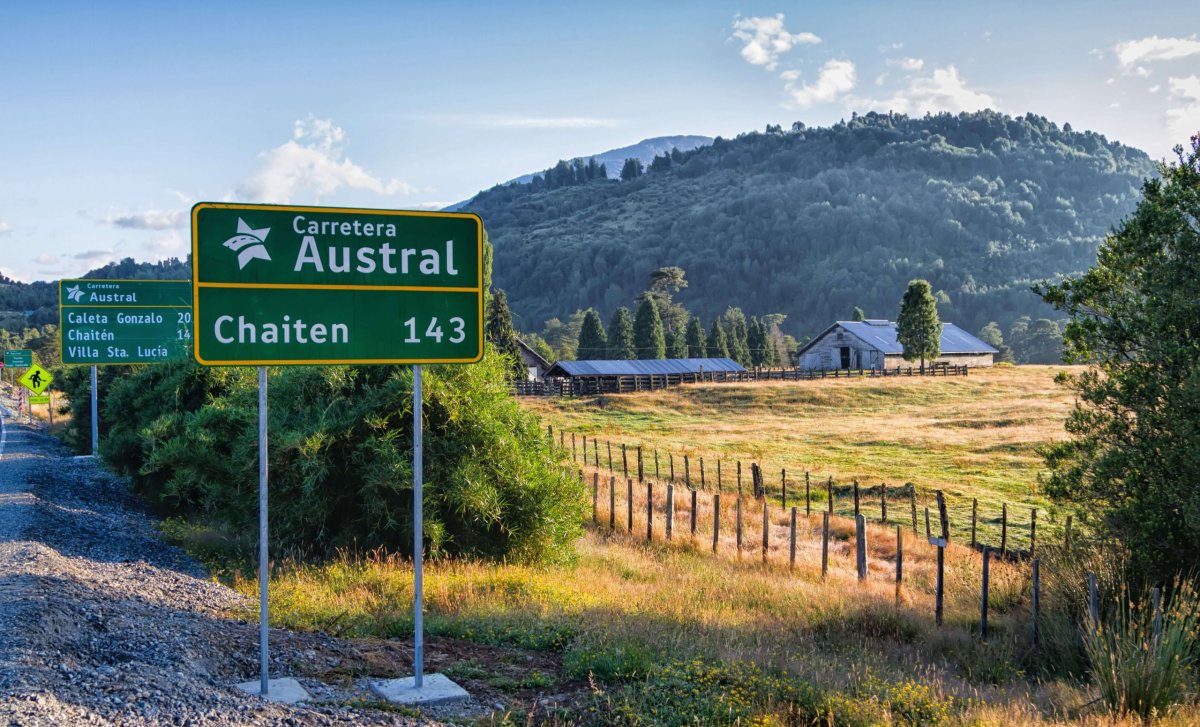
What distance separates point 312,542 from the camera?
13672mm

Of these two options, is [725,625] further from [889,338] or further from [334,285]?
[889,338]

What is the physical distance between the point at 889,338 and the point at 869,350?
13.4ft

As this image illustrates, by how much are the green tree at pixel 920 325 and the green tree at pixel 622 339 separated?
28.1 metres

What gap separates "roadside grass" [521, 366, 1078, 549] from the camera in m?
27.6

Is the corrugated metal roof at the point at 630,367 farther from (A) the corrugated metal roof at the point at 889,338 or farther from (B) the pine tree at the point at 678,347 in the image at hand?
(B) the pine tree at the point at 678,347

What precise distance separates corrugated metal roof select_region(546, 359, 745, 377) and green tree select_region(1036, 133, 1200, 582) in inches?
2304

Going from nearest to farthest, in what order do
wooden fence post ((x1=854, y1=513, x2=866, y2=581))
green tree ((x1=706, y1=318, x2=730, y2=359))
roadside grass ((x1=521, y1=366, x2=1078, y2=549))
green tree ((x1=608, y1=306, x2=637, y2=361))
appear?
wooden fence post ((x1=854, y1=513, x2=866, y2=581))
roadside grass ((x1=521, y1=366, x2=1078, y2=549))
green tree ((x1=608, y1=306, x2=637, y2=361))
green tree ((x1=706, y1=318, x2=730, y2=359))

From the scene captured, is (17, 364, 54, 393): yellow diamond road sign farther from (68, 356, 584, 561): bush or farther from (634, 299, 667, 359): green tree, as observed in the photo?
(634, 299, 667, 359): green tree

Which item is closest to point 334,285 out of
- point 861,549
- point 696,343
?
point 861,549

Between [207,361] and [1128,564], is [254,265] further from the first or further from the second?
[1128,564]

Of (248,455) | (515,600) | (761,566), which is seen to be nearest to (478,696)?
(515,600)

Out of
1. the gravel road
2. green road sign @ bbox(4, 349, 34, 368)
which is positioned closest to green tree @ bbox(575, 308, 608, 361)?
green road sign @ bbox(4, 349, 34, 368)

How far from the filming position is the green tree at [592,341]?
9500 cm

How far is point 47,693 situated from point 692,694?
445cm
